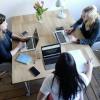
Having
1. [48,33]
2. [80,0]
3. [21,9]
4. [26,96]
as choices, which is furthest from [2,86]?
[80,0]

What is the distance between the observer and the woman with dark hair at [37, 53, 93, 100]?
4.89 feet

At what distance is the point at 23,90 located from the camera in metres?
2.83

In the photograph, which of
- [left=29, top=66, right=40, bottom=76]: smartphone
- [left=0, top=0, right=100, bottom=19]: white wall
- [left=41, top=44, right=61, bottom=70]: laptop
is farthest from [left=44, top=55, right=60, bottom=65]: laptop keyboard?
[left=0, top=0, right=100, bottom=19]: white wall

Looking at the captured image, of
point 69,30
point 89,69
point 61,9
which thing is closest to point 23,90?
point 69,30

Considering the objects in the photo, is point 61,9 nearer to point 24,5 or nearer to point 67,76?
→ point 24,5

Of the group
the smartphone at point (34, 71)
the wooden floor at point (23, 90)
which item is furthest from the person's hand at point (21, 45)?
the wooden floor at point (23, 90)

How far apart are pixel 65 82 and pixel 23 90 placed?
4.69 feet

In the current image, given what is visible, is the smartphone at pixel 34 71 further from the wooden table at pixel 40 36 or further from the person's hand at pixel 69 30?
the person's hand at pixel 69 30

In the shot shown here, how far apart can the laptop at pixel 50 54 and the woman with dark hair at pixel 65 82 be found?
471 mm

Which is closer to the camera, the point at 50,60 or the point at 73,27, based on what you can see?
the point at 50,60

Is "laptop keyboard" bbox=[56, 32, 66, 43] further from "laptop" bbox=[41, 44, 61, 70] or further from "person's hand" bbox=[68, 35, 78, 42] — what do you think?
"laptop" bbox=[41, 44, 61, 70]

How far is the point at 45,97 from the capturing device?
5.88ft

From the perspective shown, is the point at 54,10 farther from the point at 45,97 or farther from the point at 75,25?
the point at 45,97

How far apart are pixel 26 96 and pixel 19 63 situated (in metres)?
0.73
